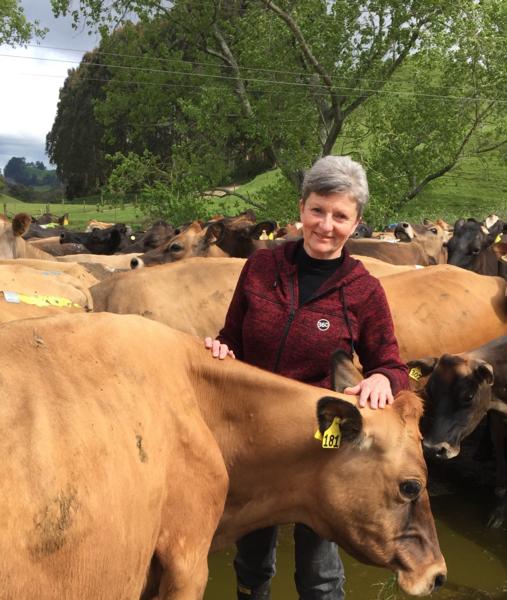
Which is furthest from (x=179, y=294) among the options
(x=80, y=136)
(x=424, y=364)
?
(x=80, y=136)

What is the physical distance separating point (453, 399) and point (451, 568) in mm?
1306

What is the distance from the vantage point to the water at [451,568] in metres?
4.72

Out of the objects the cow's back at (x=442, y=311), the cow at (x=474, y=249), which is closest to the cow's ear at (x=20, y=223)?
the cow's back at (x=442, y=311)

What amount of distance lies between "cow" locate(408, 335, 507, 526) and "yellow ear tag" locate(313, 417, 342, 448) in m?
3.05

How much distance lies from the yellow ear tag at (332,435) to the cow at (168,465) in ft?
0.05

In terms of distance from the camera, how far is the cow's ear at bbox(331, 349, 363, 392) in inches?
119

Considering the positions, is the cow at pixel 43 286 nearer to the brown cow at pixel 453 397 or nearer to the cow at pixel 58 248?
the brown cow at pixel 453 397

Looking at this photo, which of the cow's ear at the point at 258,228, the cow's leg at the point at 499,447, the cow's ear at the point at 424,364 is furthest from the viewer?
the cow's ear at the point at 258,228

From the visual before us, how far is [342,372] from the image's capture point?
3.07 m

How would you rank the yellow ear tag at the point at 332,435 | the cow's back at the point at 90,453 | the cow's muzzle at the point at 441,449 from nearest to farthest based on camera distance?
the cow's back at the point at 90,453 < the yellow ear tag at the point at 332,435 < the cow's muzzle at the point at 441,449

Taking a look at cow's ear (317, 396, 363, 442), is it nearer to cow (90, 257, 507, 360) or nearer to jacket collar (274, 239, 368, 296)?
jacket collar (274, 239, 368, 296)

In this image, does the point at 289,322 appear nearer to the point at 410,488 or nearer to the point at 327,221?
the point at 327,221

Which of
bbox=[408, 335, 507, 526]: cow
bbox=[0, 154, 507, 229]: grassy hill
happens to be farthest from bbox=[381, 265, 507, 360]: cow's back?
bbox=[0, 154, 507, 229]: grassy hill

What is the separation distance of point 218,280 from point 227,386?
169 inches
